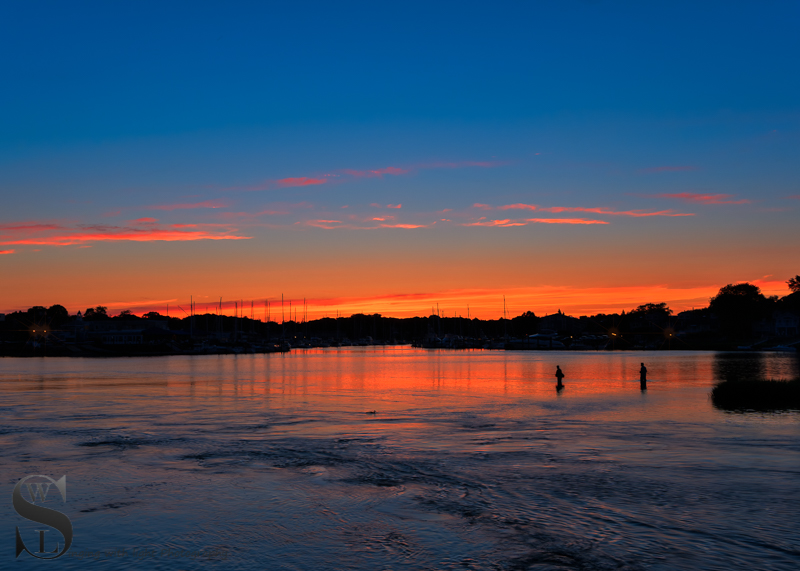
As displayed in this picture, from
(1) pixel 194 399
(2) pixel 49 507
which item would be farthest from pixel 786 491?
(1) pixel 194 399

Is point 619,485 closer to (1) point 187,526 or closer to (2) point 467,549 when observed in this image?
(2) point 467,549

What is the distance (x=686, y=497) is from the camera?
18.5 metres

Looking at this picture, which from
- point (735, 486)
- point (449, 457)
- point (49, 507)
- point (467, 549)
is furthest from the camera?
point (449, 457)

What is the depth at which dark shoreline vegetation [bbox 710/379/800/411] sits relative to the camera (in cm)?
4341

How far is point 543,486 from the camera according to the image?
20.0 metres

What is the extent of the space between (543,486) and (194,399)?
37.8m

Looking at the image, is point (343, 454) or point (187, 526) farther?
point (343, 454)

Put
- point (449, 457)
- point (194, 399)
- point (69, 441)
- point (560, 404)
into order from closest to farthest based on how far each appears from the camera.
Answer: point (449, 457) → point (69, 441) → point (560, 404) → point (194, 399)

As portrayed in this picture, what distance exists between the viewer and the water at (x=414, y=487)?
556 inches
